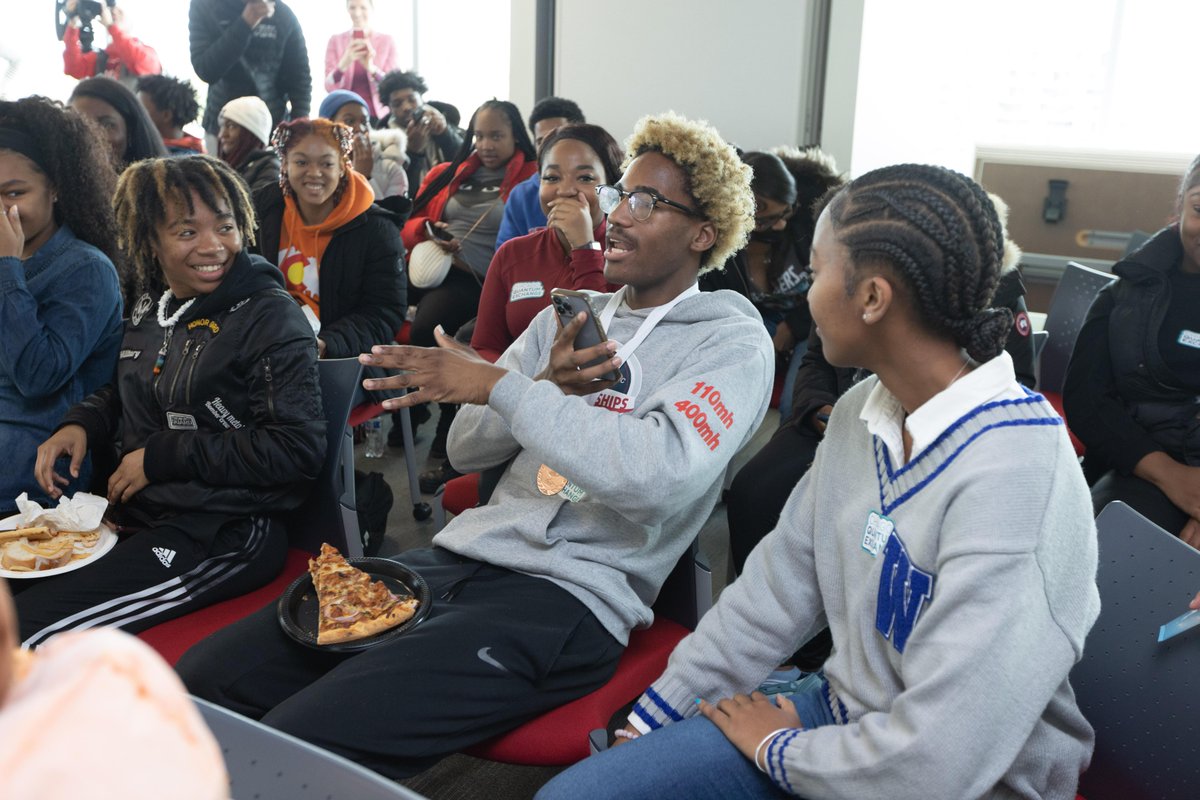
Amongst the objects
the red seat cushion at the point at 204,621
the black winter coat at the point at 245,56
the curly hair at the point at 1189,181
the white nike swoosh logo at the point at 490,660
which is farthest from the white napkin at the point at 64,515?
the black winter coat at the point at 245,56

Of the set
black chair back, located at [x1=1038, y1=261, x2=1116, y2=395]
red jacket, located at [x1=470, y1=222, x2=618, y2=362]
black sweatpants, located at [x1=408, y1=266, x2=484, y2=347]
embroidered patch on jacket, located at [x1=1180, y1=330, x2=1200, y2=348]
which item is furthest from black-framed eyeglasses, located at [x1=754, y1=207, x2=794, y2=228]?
embroidered patch on jacket, located at [x1=1180, y1=330, x2=1200, y2=348]

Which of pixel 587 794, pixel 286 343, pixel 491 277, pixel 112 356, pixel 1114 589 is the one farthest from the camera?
pixel 491 277

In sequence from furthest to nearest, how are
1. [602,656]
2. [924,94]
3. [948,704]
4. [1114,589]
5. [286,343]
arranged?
[924,94], [286,343], [602,656], [1114,589], [948,704]

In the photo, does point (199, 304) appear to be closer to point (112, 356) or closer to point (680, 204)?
point (112, 356)

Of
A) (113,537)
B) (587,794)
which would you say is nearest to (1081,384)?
(587,794)

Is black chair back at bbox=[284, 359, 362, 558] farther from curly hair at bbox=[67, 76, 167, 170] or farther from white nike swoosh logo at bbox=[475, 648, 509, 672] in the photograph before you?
curly hair at bbox=[67, 76, 167, 170]

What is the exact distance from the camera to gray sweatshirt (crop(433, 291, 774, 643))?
4.96 feet

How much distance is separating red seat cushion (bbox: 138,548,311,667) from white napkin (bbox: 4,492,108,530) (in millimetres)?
270

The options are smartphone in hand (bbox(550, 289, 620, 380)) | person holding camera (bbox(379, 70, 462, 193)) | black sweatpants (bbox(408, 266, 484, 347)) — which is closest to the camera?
smartphone in hand (bbox(550, 289, 620, 380))

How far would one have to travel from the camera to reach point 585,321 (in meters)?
1.65

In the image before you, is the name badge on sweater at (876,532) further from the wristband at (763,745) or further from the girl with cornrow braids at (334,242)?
the girl with cornrow braids at (334,242)

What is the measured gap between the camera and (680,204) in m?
1.87


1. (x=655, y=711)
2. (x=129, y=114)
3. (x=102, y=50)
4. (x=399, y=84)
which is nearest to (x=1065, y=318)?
(x=655, y=711)

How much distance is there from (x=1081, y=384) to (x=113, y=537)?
2342 mm
